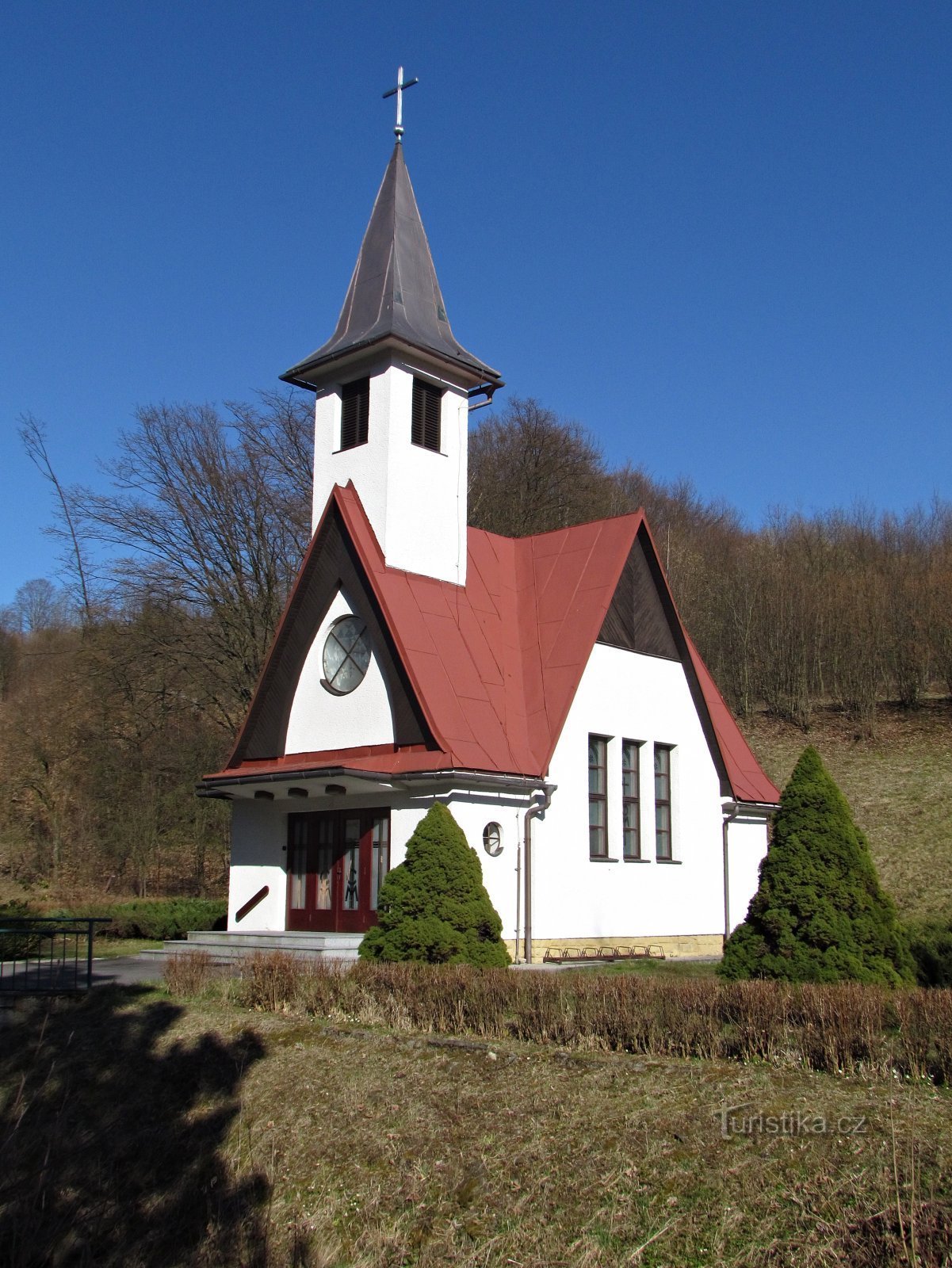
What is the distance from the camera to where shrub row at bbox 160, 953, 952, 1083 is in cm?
866

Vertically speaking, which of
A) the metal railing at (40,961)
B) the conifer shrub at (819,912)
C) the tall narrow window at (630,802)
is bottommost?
the metal railing at (40,961)

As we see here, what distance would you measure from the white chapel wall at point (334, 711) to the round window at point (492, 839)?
6.82 ft

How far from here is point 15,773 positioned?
36.3 m

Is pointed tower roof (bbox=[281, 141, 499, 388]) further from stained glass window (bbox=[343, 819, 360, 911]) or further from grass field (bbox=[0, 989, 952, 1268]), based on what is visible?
grass field (bbox=[0, 989, 952, 1268])

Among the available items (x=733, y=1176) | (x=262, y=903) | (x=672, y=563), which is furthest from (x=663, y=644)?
(x=672, y=563)

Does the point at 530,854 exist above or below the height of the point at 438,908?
above

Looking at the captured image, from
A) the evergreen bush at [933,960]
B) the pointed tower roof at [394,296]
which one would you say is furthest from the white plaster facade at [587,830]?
the evergreen bush at [933,960]

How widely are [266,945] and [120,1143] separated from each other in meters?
8.74

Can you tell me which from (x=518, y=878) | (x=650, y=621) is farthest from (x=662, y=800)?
(x=518, y=878)

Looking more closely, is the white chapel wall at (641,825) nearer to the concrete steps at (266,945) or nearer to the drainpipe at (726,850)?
the drainpipe at (726,850)

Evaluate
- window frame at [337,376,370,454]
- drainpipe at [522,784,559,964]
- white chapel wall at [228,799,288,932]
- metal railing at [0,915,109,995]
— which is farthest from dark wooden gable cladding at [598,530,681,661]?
metal railing at [0,915,109,995]

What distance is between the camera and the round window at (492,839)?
18453 mm

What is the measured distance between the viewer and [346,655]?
67.0 feet

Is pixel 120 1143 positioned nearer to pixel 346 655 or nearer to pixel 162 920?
pixel 346 655
